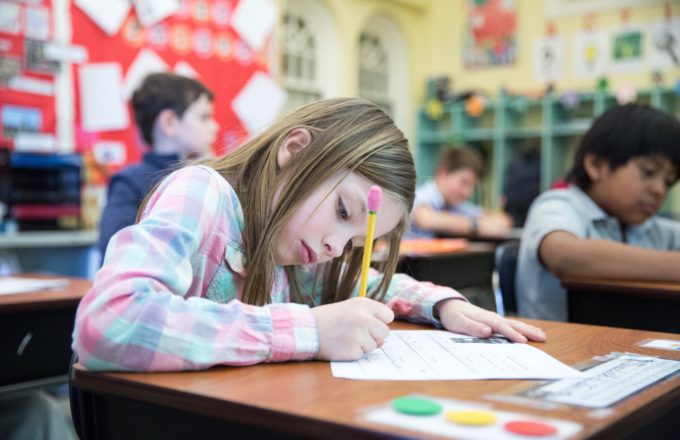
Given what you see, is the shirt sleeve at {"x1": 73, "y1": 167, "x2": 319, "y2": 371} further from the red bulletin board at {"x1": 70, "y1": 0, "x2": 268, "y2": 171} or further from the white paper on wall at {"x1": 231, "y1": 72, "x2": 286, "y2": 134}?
the white paper on wall at {"x1": 231, "y1": 72, "x2": 286, "y2": 134}

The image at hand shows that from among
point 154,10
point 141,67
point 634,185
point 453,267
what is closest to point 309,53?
point 154,10

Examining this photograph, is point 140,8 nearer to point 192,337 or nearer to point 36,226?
point 36,226

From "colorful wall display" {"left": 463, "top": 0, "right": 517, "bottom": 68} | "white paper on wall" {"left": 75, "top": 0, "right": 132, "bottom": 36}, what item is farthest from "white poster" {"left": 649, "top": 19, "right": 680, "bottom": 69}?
"white paper on wall" {"left": 75, "top": 0, "right": 132, "bottom": 36}

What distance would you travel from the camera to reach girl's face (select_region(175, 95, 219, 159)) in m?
2.56

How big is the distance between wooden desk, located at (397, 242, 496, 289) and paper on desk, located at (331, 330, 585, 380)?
2.56 ft

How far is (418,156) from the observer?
7.32 metres

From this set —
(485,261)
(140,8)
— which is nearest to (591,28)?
(140,8)

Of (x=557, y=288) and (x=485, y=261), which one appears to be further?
(x=485, y=261)

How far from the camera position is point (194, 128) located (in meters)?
2.57

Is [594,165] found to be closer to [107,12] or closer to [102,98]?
[102,98]

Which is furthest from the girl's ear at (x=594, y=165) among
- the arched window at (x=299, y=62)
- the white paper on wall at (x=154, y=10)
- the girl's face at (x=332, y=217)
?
the arched window at (x=299, y=62)

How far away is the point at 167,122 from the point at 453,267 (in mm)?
1157

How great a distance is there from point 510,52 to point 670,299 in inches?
230

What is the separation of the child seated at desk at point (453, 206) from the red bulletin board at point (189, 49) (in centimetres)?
123
